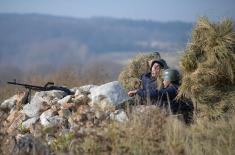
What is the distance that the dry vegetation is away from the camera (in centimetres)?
811

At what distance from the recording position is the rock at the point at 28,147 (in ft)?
26.0

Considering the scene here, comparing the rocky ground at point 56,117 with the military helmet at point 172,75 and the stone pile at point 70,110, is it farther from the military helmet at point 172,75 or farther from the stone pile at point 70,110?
the military helmet at point 172,75

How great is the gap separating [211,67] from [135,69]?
3.05m

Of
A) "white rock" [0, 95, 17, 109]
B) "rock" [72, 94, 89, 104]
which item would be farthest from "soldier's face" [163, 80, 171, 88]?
"white rock" [0, 95, 17, 109]

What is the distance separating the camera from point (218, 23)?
35.4ft

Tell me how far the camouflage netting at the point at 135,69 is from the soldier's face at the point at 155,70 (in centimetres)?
114

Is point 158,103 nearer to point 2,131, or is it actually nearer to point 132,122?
point 132,122

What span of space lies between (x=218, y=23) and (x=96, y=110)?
3088mm

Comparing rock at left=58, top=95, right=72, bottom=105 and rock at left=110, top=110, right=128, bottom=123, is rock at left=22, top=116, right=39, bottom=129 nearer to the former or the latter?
rock at left=58, top=95, right=72, bottom=105

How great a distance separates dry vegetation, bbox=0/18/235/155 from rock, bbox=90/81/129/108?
1.24 metres

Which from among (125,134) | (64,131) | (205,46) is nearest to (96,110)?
(64,131)

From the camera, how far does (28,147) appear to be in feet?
26.5

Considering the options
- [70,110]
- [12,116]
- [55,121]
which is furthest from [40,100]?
[55,121]

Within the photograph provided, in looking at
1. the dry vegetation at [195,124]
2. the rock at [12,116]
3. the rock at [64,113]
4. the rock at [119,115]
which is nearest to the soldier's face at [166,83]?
the dry vegetation at [195,124]
